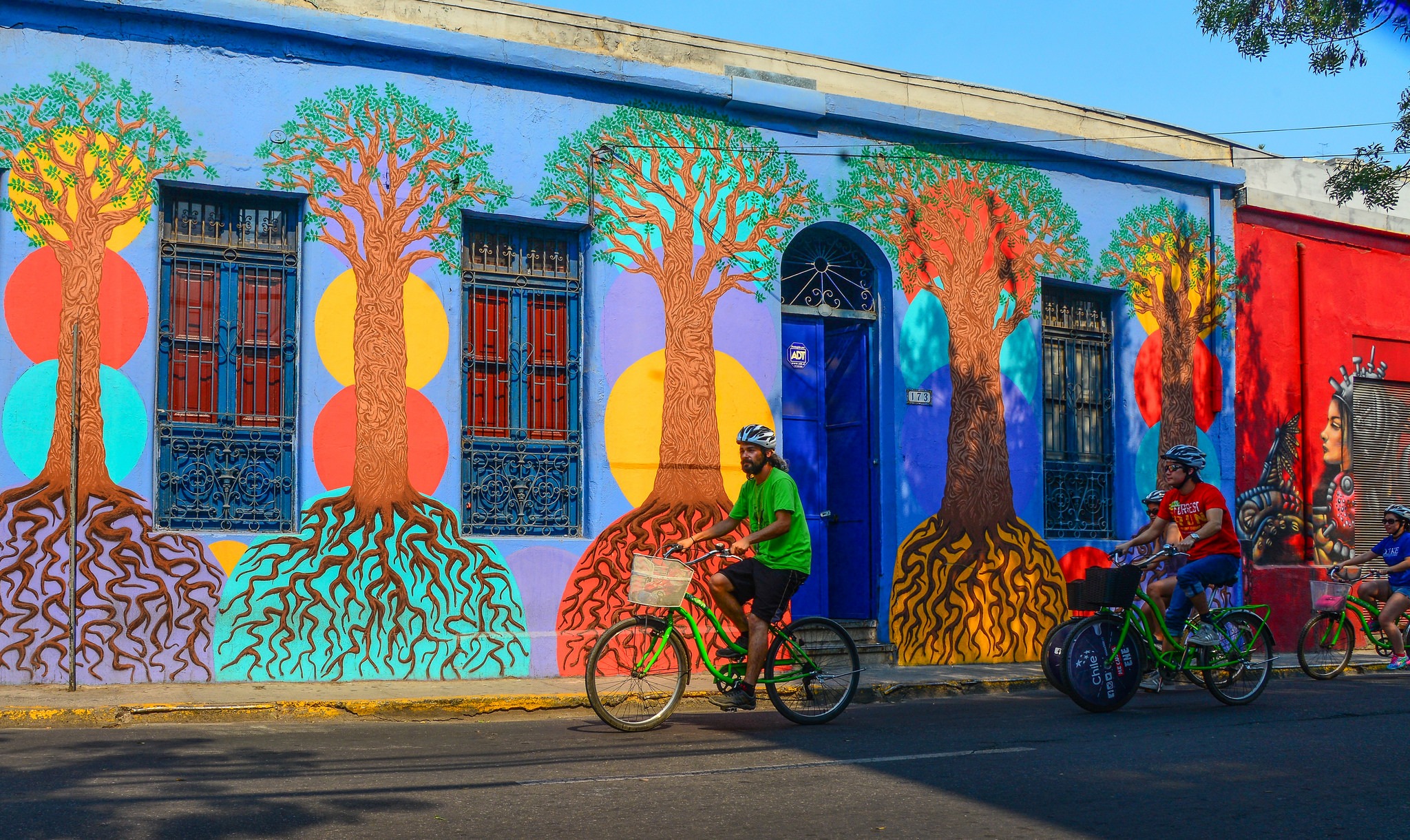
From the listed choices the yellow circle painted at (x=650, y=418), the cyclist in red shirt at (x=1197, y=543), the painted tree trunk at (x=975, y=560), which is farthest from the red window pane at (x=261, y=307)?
the cyclist in red shirt at (x=1197, y=543)

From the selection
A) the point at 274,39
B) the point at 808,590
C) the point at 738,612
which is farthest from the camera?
the point at 808,590

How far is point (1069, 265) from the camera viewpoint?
14.1m

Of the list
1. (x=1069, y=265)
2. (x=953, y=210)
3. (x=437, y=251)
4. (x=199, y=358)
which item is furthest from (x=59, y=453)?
(x=1069, y=265)

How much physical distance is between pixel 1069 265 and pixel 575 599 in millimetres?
6450

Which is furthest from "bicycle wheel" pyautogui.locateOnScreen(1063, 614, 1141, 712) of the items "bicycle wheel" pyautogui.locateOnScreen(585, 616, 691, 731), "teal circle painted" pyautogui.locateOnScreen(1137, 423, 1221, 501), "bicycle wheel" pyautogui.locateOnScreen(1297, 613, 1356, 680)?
"teal circle painted" pyautogui.locateOnScreen(1137, 423, 1221, 501)

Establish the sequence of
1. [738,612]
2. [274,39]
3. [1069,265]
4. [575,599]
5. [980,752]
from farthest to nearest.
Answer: [1069,265]
[575,599]
[274,39]
[738,612]
[980,752]

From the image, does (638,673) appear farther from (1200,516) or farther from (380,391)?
(1200,516)

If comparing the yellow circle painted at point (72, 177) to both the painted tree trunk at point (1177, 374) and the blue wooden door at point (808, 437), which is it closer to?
the blue wooden door at point (808, 437)

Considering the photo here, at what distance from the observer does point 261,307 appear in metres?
10.5

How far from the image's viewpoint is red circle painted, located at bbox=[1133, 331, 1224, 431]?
571 inches

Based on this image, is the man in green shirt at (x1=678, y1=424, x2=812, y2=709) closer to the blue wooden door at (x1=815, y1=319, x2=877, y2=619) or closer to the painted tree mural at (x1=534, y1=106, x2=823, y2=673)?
the painted tree mural at (x1=534, y1=106, x2=823, y2=673)

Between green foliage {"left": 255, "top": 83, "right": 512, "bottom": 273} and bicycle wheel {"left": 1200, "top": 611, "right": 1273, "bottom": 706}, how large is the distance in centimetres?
655

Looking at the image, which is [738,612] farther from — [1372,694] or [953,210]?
[953,210]

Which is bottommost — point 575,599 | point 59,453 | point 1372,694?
point 1372,694
